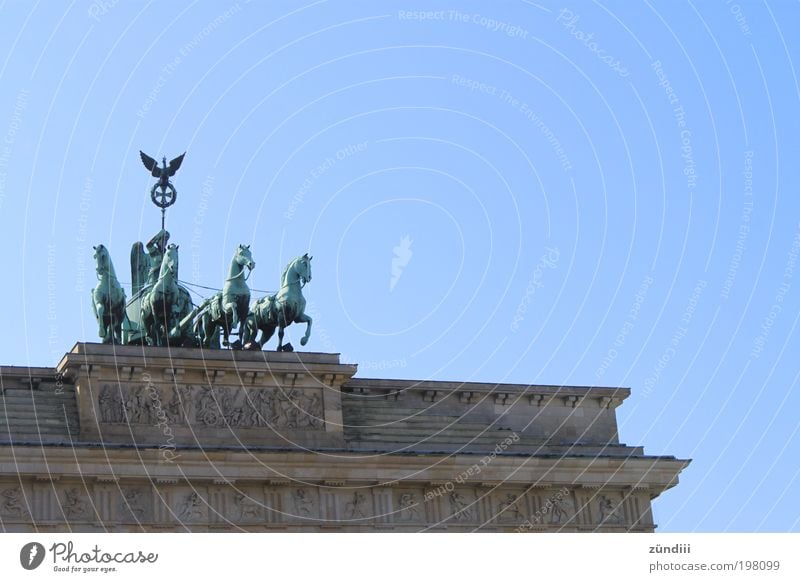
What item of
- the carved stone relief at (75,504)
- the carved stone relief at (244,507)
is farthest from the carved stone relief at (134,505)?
the carved stone relief at (244,507)

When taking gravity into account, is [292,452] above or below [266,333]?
below

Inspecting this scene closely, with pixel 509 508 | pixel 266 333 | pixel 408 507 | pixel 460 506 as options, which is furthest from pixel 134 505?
pixel 509 508

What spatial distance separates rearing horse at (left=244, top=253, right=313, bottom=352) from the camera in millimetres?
40344

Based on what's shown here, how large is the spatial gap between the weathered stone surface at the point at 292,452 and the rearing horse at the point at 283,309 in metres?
0.70

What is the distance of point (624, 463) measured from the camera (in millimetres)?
42125

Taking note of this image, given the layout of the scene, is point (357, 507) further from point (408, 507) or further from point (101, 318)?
point (101, 318)

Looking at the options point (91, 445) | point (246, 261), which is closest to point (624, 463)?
point (246, 261)

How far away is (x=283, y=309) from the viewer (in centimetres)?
4028

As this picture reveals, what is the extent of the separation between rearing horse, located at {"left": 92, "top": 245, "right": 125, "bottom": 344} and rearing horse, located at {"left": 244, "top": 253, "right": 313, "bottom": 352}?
2.96 meters

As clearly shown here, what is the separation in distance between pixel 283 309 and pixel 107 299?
3.90m

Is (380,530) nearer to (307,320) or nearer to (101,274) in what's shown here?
(307,320)
